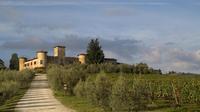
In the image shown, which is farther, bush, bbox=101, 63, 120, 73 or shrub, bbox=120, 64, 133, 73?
shrub, bbox=120, 64, 133, 73

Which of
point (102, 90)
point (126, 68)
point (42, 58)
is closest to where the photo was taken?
point (102, 90)

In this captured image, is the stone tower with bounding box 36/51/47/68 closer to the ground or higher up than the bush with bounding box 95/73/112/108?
higher up

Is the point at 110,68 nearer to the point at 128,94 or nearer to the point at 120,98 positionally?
the point at 128,94

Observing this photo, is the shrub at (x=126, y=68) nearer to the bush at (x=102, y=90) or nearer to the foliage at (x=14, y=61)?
the foliage at (x=14, y=61)

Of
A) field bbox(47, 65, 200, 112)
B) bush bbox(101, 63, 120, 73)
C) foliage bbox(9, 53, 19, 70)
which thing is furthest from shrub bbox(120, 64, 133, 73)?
foliage bbox(9, 53, 19, 70)

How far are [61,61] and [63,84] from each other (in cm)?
7239

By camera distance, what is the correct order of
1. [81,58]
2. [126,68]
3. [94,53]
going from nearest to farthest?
1. [126,68]
2. [94,53]
3. [81,58]

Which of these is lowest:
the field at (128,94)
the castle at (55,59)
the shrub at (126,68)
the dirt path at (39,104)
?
the dirt path at (39,104)

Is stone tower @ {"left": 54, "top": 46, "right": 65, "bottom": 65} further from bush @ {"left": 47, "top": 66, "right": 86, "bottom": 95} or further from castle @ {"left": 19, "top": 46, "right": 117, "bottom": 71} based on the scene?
bush @ {"left": 47, "top": 66, "right": 86, "bottom": 95}

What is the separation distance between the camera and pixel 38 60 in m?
130

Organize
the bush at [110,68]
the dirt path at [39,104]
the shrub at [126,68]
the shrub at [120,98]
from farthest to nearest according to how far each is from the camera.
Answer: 1. the shrub at [126,68]
2. the bush at [110,68]
3. the dirt path at [39,104]
4. the shrub at [120,98]

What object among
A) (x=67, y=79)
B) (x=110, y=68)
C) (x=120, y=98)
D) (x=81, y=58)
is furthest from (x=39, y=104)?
(x=81, y=58)

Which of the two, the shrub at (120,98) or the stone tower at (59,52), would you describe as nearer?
the shrub at (120,98)

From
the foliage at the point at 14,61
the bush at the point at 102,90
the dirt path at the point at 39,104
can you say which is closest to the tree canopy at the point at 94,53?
the foliage at the point at 14,61
